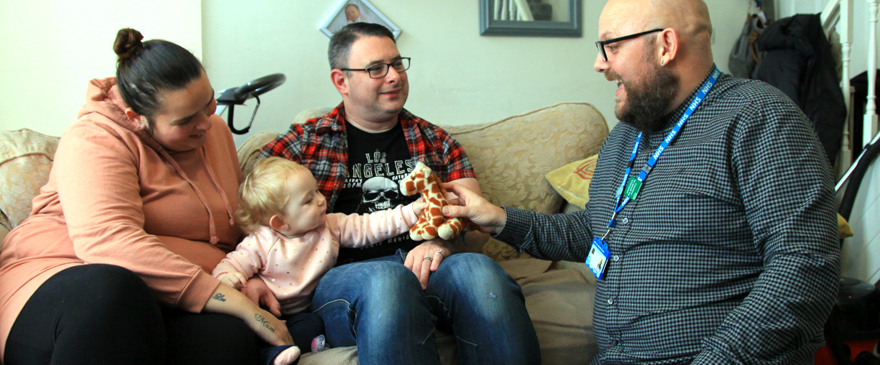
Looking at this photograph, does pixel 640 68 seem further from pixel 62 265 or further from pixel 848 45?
pixel 848 45

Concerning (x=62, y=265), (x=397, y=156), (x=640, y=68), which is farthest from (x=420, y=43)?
(x=62, y=265)

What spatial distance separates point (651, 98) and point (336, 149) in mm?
952

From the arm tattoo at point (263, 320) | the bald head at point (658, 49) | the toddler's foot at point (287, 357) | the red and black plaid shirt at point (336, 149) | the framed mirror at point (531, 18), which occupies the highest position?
the framed mirror at point (531, 18)

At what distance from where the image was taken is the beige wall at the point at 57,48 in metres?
2.00

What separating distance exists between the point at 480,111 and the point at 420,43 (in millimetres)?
451

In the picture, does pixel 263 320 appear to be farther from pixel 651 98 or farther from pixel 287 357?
pixel 651 98

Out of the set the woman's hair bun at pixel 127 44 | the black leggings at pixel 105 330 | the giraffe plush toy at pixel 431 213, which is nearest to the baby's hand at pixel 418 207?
the giraffe plush toy at pixel 431 213

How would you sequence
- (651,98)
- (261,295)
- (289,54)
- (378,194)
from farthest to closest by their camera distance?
(289,54) < (378,194) < (261,295) < (651,98)

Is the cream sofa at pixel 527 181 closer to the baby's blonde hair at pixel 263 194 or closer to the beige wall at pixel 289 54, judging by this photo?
the baby's blonde hair at pixel 263 194

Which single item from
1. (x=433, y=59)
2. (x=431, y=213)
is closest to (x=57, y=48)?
(x=433, y=59)

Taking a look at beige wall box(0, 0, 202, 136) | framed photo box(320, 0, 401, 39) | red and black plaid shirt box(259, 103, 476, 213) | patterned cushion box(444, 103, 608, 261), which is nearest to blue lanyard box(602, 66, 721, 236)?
red and black plaid shirt box(259, 103, 476, 213)

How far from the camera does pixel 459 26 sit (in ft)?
8.49

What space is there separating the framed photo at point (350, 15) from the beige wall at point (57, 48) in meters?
0.61

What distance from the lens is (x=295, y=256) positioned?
1424 millimetres
